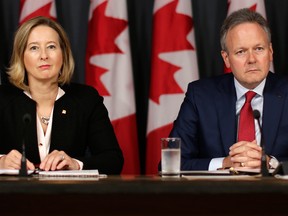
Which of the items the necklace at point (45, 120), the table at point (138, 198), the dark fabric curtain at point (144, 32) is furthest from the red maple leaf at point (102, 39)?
the table at point (138, 198)

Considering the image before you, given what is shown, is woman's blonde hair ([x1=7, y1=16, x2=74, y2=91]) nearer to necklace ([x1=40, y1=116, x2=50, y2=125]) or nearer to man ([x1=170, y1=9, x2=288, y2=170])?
necklace ([x1=40, y1=116, x2=50, y2=125])

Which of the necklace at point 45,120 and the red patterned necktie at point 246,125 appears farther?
the necklace at point 45,120

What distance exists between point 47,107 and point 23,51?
33cm

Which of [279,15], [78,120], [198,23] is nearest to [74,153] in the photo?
[78,120]

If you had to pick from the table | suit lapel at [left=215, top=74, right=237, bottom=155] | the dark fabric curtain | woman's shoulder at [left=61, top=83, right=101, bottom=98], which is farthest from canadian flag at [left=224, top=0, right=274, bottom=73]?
the table

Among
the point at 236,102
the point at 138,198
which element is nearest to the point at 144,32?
the point at 236,102

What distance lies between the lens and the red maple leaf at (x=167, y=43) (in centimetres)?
422

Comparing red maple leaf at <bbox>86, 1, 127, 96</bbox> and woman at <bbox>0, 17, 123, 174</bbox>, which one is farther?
red maple leaf at <bbox>86, 1, 127, 96</bbox>

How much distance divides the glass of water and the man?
31.9 inches

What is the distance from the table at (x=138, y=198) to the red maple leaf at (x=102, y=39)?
2.07 meters

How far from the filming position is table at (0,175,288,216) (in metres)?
2.08

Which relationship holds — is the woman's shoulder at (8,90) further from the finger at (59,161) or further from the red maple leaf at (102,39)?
the finger at (59,161)

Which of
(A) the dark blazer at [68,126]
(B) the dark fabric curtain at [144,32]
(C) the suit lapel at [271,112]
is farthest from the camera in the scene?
(B) the dark fabric curtain at [144,32]

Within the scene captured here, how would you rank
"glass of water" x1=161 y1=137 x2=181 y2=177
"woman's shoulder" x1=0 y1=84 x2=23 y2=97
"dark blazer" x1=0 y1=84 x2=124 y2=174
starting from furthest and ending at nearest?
"woman's shoulder" x1=0 y1=84 x2=23 y2=97, "dark blazer" x1=0 y1=84 x2=124 y2=174, "glass of water" x1=161 y1=137 x2=181 y2=177
